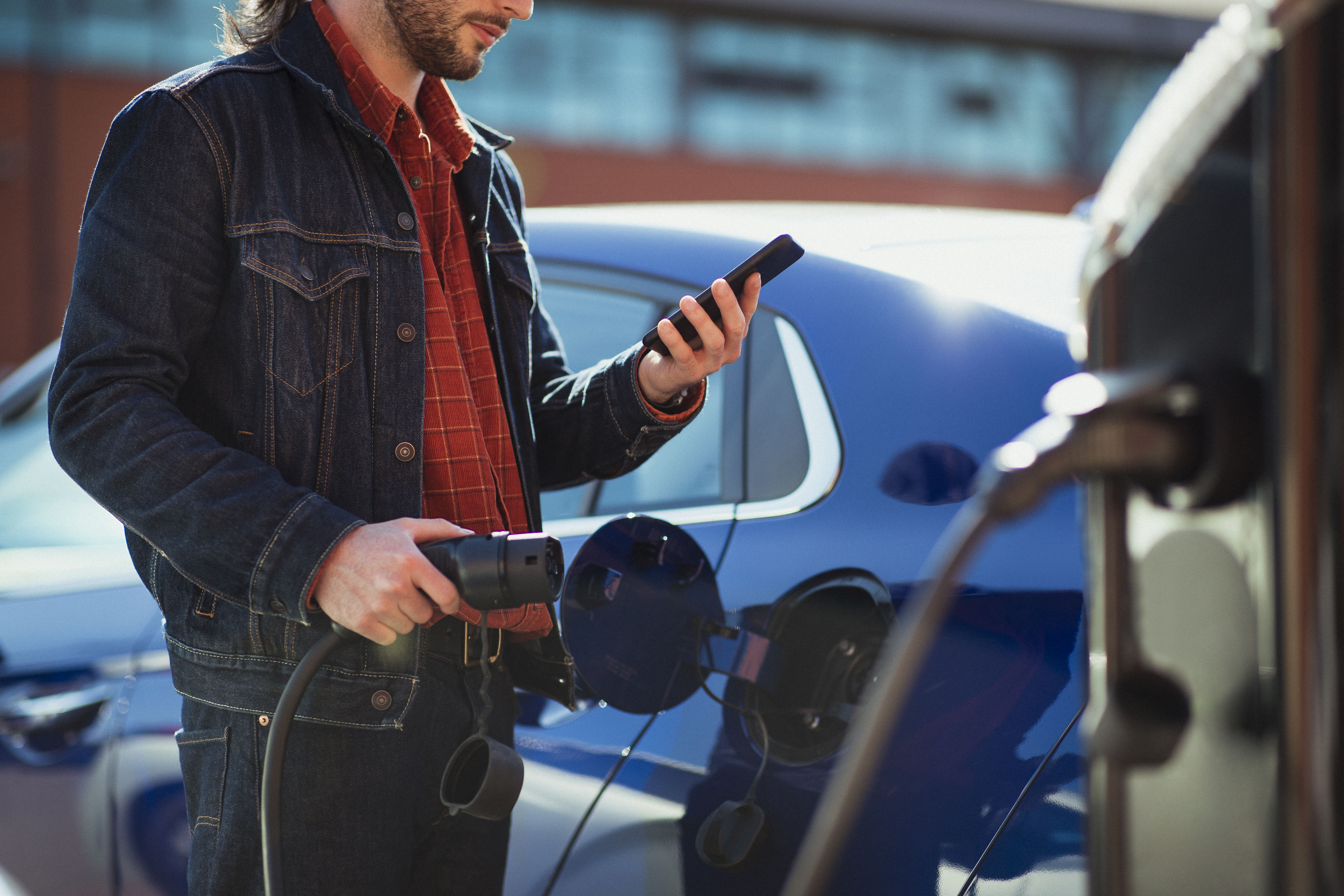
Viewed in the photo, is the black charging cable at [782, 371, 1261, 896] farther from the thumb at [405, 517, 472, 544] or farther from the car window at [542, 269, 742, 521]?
the car window at [542, 269, 742, 521]

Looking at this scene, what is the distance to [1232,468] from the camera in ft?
2.39

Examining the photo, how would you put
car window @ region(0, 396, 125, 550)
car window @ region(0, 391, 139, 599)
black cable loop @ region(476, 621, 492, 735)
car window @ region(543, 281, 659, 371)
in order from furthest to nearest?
car window @ region(0, 396, 125, 550) < car window @ region(0, 391, 139, 599) < car window @ region(543, 281, 659, 371) < black cable loop @ region(476, 621, 492, 735)

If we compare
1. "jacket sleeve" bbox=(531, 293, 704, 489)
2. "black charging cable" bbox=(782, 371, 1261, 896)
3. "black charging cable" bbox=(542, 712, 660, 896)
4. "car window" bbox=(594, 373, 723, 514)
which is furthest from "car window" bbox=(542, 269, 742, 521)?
"black charging cable" bbox=(782, 371, 1261, 896)

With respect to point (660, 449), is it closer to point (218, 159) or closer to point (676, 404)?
point (676, 404)

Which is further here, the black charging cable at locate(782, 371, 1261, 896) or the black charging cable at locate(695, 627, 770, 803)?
the black charging cable at locate(695, 627, 770, 803)

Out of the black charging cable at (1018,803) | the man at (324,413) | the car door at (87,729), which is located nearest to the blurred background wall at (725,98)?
the car door at (87,729)

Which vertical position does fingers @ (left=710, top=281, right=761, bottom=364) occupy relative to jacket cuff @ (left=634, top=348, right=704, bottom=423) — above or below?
above

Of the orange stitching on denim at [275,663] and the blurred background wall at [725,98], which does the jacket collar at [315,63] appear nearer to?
the orange stitching on denim at [275,663]

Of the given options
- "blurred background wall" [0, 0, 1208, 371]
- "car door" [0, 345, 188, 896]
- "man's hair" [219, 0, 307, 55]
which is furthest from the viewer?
"blurred background wall" [0, 0, 1208, 371]

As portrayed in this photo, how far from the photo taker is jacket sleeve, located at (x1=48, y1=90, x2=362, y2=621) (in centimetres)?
134

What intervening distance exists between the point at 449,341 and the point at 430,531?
1.08 feet

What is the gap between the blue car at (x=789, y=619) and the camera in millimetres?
1436

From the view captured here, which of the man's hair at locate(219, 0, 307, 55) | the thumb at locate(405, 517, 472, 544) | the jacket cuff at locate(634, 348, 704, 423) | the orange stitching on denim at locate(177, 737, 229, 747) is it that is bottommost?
the orange stitching on denim at locate(177, 737, 229, 747)

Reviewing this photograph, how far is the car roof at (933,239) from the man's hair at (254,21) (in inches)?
23.4
